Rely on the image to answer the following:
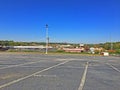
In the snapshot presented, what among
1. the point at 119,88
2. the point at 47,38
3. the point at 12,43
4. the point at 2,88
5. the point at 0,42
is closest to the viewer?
the point at 2,88

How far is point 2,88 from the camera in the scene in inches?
339

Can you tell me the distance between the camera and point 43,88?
346 inches

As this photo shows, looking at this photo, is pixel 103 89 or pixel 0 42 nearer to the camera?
pixel 103 89

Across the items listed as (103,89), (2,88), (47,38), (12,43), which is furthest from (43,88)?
(12,43)

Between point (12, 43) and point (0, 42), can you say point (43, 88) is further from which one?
point (12, 43)

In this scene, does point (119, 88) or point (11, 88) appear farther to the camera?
point (119, 88)

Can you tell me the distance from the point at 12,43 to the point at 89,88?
162 m

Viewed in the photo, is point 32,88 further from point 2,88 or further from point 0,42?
point 0,42

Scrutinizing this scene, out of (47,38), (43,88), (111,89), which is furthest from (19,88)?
(47,38)

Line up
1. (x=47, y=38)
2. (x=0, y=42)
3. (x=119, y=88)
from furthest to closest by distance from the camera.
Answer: (x=0, y=42), (x=47, y=38), (x=119, y=88)

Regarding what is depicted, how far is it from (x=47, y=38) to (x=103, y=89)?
6134cm

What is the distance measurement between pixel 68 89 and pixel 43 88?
0.98 m

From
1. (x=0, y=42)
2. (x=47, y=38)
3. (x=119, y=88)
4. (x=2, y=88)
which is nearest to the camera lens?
(x=2, y=88)

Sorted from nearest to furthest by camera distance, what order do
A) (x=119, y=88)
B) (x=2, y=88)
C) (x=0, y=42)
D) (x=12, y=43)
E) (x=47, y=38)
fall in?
1. (x=2, y=88)
2. (x=119, y=88)
3. (x=47, y=38)
4. (x=0, y=42)
5. (x=12, y=43)
